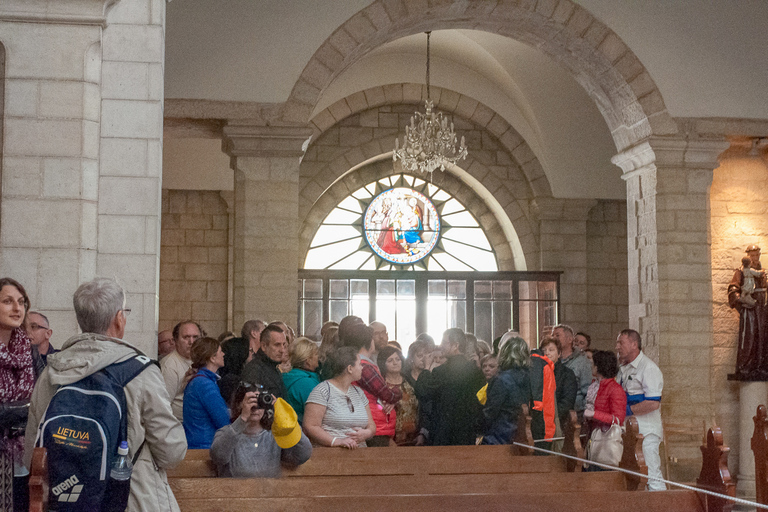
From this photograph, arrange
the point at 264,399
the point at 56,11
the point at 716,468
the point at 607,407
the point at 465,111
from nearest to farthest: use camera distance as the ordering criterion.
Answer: the point at 264,399, the point at 716,468, the point at 56,11, the point at 607,407, the point at 465,111

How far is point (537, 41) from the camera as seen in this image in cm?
953

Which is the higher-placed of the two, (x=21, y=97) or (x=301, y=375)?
(x=21, y=97)

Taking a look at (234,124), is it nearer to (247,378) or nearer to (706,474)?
(247,378)

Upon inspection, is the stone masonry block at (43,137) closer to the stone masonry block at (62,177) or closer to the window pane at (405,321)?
the stone masonry block at (62,177)

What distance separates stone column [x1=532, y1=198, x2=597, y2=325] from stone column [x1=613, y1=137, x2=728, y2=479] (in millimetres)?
4528

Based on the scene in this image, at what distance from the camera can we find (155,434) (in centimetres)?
296

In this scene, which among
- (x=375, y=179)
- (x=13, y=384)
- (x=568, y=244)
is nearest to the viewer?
(x=13, y=384)

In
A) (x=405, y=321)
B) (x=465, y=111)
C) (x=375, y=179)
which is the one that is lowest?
(x=405, y=321)

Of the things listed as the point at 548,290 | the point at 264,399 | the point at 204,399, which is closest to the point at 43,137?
the point at 204,399

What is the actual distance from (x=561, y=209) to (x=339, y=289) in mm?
3660

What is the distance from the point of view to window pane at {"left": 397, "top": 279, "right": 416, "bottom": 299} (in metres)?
13.5

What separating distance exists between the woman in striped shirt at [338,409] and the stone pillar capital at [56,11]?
227cm

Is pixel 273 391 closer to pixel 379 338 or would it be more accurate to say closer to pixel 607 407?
pixel 379 338

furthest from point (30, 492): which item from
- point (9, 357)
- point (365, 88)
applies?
point (365, 88)
